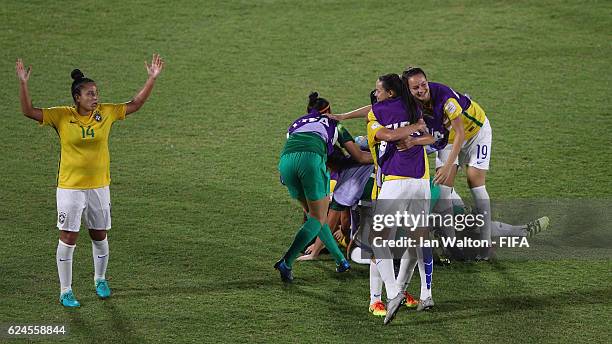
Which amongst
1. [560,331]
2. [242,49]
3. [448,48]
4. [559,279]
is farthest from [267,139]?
[560,331]

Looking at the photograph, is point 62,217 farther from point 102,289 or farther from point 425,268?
point 425,268

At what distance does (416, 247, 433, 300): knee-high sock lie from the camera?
7.78 metres

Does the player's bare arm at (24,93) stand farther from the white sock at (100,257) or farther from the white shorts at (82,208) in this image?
the white sock at (100,257)

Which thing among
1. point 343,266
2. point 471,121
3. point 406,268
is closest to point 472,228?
point 471,121

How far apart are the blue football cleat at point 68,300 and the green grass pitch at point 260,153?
60mm

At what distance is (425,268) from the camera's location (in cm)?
777

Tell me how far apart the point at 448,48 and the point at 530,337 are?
26.4 ft

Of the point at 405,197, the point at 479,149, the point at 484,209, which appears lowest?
the point at 484,209

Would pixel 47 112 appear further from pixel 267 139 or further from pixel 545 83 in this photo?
pixel 545 83

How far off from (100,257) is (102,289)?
259mm

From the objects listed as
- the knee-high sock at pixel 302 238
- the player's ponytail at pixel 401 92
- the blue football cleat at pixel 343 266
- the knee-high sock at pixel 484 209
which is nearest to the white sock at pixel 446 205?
the knee-high sock at pixel 484 209

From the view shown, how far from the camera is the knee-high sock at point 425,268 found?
778cm

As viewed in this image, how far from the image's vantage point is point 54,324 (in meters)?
7.52

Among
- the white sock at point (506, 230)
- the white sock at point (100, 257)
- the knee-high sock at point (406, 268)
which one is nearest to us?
the knee-high sock at point (406, 268)
